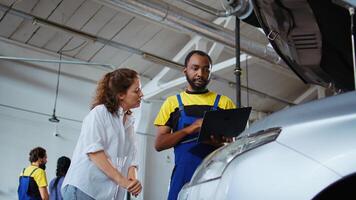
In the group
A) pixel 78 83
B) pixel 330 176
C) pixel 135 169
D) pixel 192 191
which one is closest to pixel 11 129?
pixel 78 83

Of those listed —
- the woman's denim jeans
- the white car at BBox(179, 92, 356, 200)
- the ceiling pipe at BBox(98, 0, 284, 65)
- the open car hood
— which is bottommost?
the woman's denim jeans

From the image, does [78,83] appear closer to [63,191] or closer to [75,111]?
[75,111]

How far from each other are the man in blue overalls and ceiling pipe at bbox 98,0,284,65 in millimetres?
2692

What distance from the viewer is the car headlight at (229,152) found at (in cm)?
118

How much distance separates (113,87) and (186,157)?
523 mm

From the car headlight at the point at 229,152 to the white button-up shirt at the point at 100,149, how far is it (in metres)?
0.63

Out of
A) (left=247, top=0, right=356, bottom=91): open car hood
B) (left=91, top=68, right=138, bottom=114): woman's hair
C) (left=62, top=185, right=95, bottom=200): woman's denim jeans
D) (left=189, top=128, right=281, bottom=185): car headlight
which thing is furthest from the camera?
(left=247, top=0, right=356, bottom=91): open car hood

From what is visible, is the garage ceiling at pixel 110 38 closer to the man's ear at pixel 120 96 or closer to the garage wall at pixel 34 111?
the garage wall at pixel 34 111

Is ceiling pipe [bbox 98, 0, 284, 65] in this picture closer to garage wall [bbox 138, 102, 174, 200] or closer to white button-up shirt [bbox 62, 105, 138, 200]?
garage wall [bbox 138, 102, 174, 200]

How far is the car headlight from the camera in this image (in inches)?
46.4

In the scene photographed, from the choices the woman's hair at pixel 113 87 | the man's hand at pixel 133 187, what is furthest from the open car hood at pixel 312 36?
the man's hand at pixel 133 187

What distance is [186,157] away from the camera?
7.82 ft

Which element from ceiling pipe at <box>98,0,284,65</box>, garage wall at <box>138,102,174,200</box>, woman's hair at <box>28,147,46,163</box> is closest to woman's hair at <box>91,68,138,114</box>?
ceiling pipe at <box>98,0,284,65</box>

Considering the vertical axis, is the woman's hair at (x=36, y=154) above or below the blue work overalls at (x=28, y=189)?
above
